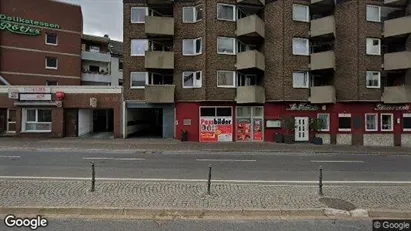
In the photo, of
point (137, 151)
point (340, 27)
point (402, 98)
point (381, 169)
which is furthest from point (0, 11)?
point (402, 98)

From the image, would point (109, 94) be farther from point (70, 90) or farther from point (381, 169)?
point (381, 169)

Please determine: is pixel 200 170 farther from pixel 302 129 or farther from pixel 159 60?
pixel 302 129

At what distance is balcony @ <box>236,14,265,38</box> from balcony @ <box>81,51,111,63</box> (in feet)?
75.2

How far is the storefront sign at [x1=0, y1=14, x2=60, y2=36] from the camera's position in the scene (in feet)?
99.1

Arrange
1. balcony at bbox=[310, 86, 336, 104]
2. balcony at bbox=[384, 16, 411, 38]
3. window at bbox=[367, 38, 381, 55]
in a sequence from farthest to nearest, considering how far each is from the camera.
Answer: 1. window at bbox=[367, 38, 381, 55]
2. balcony at bbox=[310, 86, 336, 104]
3. balcony at bbox=[384, 16, 411, 38]

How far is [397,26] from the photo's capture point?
873 inches

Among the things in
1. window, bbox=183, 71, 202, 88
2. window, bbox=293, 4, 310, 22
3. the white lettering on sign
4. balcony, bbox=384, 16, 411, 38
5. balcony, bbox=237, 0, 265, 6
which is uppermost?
balcony, bbox=237, 0, 265, 6

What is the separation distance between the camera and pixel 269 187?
764 cm

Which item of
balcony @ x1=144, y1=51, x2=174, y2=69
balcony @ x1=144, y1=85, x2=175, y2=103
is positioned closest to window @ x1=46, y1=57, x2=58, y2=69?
balcony @ x1=144, y1=51, x2=174, y2=69

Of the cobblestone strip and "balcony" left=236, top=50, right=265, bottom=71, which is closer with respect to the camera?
the cobblestone strip

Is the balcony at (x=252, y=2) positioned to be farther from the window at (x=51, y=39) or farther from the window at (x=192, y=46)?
the window at (x=51, y=39)

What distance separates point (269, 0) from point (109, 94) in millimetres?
16282

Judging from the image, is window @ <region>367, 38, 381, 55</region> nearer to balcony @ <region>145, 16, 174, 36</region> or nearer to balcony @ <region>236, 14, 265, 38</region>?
balcony @ <region>236, 14, 265, 38</region>

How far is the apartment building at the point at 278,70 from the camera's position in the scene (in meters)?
22.4
